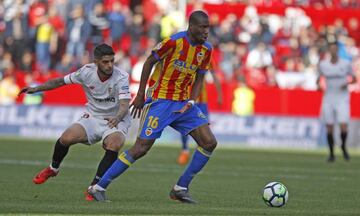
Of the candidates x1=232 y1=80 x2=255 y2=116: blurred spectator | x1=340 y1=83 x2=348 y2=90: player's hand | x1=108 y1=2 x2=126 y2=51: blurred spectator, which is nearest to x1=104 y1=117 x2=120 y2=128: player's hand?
x1=340 y1=83 x2=348 y2=90: player's hand

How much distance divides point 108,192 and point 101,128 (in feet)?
3.29

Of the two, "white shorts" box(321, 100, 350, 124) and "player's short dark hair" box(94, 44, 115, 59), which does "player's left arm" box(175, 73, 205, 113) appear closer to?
"player's short dark hair" box(94, 44, 115, 59)

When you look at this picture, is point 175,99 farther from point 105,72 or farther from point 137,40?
point 137,40

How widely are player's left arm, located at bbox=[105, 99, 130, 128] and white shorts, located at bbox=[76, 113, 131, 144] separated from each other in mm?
275

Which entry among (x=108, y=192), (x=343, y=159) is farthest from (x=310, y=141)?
(x=108, y=192)

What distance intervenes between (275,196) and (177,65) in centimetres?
181

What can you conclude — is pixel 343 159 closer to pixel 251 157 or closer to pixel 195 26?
pixel 251 157

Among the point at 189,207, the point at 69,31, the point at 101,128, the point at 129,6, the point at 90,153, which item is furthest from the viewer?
the point at 129,6

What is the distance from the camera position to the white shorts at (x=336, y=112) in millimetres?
20953

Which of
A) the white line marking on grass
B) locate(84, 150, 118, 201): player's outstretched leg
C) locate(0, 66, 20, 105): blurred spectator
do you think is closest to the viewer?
locate(84, 150, 118, 201): player's outstretched leg

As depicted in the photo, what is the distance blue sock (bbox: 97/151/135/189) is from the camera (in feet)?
35.1

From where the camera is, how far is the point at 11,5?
31062 millimetres

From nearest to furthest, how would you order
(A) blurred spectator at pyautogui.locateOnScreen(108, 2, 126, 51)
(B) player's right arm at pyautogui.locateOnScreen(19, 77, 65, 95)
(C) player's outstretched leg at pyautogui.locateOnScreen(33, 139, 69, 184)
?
(B) player's right arm at pyautogui.locateOnScreen(19, 77, 65, 95) < (C) player's outstretched leg at pyautogui.locateOnScreen(33, 139, 69, 184) < (A) blurred spectator at pyautogui.locateOnScreen(108, 2, 126, 51)

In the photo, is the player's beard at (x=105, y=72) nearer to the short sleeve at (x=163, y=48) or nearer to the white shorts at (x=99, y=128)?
the white shorts at (x=99, y=128)
